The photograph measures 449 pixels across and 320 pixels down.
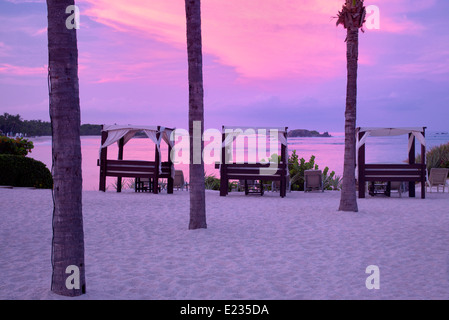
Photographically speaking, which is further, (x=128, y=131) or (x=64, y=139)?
(x=128, y=131)

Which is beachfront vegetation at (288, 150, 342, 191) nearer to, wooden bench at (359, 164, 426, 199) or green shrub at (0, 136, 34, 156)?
wooden bench at (359, 164, 426, 199)

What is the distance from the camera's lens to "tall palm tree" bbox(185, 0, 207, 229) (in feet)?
30.0

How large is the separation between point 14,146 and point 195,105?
1510 centimetres

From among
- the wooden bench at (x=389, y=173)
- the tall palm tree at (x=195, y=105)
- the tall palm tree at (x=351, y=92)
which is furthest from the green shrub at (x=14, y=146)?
the tall palm tree at (x=351, y=92)

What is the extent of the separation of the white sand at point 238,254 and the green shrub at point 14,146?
9.37 m

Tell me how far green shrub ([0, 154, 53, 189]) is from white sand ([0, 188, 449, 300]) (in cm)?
695

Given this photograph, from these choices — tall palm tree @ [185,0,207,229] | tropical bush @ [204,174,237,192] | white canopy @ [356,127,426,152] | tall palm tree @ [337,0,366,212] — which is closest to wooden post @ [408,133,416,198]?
white canopy @ [356,127,426,152]

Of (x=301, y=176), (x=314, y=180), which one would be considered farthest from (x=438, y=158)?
(x=314, y=180)

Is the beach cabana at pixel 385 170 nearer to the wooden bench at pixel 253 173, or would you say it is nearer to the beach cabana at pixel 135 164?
the wooden bench at pixel 253 173

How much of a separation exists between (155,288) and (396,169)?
568 inches

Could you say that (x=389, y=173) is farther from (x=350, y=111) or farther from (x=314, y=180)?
(x=350, y=111)

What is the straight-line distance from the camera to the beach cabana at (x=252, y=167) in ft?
58.6

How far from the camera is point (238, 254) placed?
7199 millimetres
